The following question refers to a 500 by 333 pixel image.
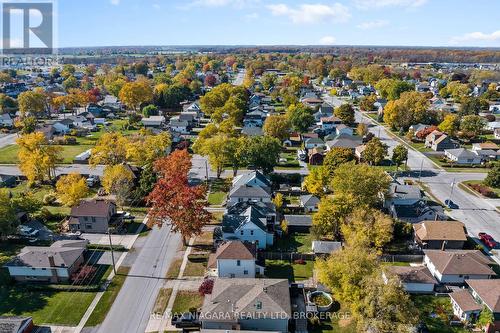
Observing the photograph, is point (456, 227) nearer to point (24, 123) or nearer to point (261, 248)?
point (261, 248)

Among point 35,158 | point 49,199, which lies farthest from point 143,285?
point 35,158

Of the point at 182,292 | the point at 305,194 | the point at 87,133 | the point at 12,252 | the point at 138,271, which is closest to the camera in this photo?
the point at 182,292

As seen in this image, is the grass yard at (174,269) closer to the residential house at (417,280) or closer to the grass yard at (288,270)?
the grass yard at (288,270)

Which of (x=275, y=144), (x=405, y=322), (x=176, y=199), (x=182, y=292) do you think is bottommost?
(x=182, y=292)

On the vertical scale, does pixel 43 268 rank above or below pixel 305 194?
below

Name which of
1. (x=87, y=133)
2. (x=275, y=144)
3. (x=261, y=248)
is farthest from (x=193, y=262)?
(x=87, y=133)

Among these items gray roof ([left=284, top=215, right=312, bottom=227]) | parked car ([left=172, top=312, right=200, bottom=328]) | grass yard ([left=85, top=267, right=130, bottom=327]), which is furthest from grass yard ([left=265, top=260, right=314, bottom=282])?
grass yard ([left=85, top=267, right=130, bottom=327])

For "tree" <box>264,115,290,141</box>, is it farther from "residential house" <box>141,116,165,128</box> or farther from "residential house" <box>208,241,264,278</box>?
"residential house" <box>208,241,264,278</box>
